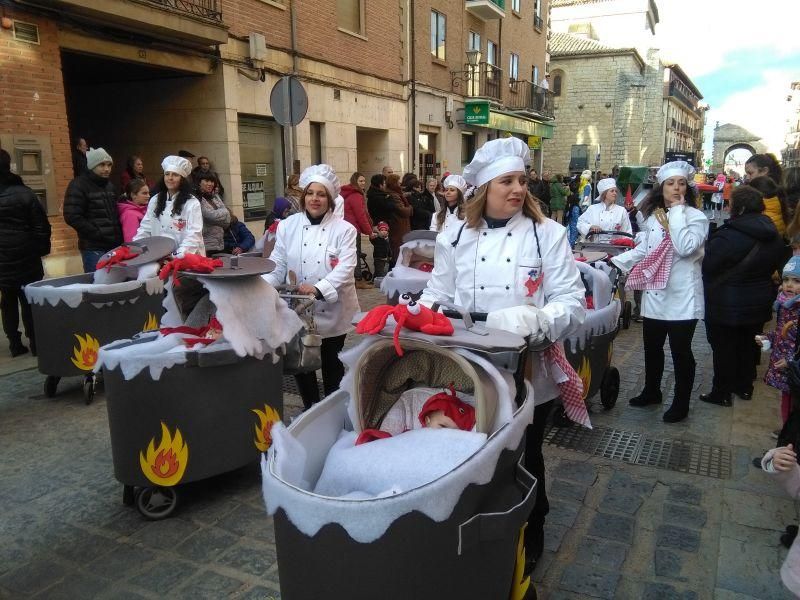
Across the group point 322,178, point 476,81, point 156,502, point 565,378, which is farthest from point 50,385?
point 476,81

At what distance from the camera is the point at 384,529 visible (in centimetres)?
190

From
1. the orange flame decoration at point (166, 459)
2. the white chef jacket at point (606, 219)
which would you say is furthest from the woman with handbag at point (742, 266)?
the orange flame decoration at point (166, 459)

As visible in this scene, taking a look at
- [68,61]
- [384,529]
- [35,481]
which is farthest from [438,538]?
[68,61]

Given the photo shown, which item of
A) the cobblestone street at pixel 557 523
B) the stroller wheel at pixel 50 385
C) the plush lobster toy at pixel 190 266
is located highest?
the plush lobster toy at pixel 190 266

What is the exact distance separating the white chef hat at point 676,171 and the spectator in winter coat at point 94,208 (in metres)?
5.27

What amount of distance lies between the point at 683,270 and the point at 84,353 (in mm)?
4870

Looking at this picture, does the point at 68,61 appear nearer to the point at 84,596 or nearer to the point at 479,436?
the point at 84,596

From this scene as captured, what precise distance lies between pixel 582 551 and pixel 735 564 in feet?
2.40

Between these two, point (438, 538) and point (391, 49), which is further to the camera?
point (391, 49)

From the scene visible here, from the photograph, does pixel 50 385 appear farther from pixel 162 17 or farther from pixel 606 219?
pixel 162 17

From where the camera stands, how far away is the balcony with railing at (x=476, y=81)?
22234 mm

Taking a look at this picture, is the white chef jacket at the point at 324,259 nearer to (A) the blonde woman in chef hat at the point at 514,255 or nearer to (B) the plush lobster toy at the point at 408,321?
(A) the blonde woman in chef hat at the point at 514,255

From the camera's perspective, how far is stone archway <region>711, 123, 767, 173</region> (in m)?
91.1

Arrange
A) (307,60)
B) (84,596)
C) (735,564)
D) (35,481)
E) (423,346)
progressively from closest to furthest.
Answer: (423,346)
(84,596)
(735,564)
(35,481)
(307,60)
